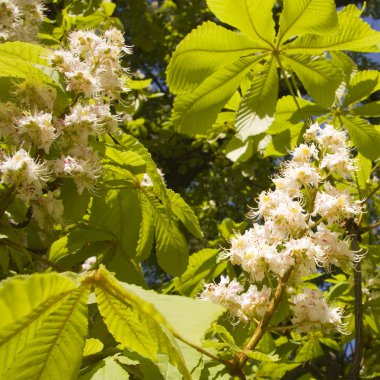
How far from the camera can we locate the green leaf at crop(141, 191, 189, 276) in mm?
1411

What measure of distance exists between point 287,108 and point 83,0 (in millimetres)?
1493

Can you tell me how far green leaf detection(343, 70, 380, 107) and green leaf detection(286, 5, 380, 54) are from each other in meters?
0.17

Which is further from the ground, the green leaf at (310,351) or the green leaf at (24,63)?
the green leaf at (24,63)

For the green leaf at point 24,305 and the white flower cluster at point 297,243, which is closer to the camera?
the green leaf at point 24,305

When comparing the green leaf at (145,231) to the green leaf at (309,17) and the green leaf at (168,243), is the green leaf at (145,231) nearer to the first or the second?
the green leaf at (168,243)

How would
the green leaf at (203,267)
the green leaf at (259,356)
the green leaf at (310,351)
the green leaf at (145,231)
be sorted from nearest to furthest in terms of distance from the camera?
1. the green leaf at (259,356)
2. the green leaf at (145,231)
3. the green leaf at (203,267)
4. the green leaf at (310,351)

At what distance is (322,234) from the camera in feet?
3.80

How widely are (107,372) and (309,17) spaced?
93 centimetres

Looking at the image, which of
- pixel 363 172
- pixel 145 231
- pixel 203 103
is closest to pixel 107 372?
pixel 145 231

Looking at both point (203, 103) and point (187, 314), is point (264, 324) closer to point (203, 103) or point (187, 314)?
point (187, 314)

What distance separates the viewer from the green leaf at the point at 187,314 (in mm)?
564

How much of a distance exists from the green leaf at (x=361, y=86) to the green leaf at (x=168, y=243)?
2.15 feet

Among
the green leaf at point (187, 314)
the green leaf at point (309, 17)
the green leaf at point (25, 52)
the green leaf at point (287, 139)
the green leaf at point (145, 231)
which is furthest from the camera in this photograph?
the green leaf at point (287, 139)

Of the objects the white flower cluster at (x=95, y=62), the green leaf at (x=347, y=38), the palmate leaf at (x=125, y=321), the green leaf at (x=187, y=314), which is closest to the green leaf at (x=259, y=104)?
the green leaf at (x=347, y=38)
